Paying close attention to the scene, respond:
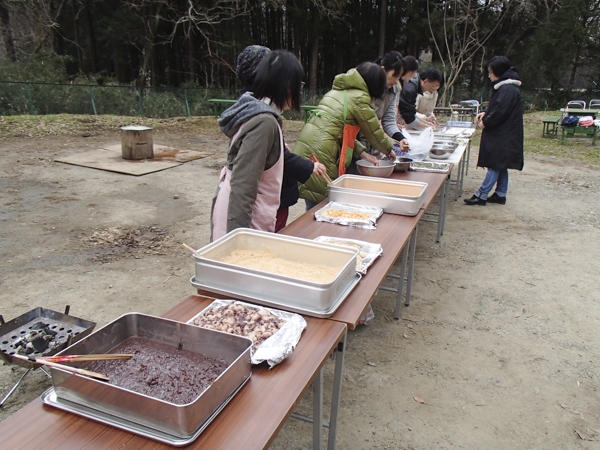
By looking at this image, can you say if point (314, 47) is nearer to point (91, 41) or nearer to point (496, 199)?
point (91, 41)

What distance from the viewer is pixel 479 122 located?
16.7ft

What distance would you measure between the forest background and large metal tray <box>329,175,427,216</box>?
35.4 feet

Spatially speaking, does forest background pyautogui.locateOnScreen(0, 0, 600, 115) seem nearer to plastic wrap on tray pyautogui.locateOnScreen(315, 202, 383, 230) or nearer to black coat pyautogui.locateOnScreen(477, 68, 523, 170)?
black coat pyautogui.locateOnScreen(477, 68, 523, 170)

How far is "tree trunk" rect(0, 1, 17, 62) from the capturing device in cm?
1368

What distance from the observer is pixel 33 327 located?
90.7 inches

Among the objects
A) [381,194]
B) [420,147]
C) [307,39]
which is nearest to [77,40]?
[307,39]

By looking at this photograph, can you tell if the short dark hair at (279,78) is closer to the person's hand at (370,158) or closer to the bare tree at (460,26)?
the person's hand at (370,158)

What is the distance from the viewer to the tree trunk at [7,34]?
13.7m

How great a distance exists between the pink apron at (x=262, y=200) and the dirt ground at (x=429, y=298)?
3.09 feet

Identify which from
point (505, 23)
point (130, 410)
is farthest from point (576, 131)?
point (130, 410)

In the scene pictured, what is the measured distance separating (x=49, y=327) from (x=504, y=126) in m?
4.70

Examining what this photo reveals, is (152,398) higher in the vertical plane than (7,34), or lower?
lower

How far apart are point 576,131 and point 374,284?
10.2 m

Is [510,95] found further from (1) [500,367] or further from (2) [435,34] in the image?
(2) [435,34]
